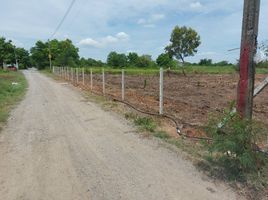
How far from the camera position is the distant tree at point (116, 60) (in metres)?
67.3

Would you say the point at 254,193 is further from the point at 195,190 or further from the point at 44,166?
the point at 44,166

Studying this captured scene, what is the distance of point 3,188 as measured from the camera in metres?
3.65

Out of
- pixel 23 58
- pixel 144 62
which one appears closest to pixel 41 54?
pixel 23 58

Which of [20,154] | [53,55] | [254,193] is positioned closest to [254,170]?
[254,193]

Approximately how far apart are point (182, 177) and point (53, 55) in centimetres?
7747

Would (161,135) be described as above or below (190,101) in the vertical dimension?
above

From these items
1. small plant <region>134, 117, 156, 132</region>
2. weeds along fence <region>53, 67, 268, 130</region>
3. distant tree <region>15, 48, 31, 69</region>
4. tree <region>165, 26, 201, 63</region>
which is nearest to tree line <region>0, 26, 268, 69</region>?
tree <region>165, 26, 201, 63</region>

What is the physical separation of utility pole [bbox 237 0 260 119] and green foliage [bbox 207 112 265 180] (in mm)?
430

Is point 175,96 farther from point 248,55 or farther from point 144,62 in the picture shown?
point 144,62

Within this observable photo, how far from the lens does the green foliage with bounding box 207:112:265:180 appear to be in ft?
12.5

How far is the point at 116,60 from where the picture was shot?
67.6 metres

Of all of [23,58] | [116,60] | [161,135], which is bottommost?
[161,135]

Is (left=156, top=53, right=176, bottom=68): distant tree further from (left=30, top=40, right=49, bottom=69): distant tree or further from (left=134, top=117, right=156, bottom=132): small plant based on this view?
(left=134, top=117, right=156, bottom=132): small plant

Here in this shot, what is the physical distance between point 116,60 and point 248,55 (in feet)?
211
